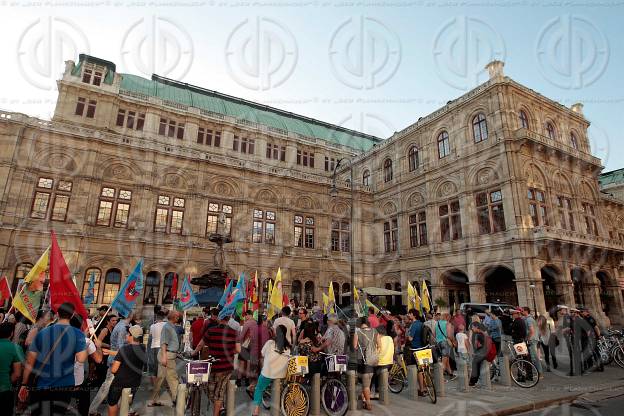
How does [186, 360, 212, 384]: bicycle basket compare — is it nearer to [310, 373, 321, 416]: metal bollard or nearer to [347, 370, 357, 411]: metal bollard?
[310, 373, 321, 416]: metal bollard

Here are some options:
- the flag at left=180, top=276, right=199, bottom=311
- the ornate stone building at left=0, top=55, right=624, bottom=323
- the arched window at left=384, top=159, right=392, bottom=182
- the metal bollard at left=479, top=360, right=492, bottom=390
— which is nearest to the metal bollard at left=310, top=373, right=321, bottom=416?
the metal bollard at left=479, top=360, right=492, bottom=390

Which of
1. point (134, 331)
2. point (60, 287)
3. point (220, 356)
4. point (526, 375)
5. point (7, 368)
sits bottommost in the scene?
point (526, 375)

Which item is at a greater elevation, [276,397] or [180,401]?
[180,401]

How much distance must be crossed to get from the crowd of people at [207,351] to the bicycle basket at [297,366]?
177 millimetres

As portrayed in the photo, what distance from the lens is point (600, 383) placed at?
9766mm

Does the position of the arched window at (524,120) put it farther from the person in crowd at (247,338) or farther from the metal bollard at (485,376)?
the person in crowd at (247,338)

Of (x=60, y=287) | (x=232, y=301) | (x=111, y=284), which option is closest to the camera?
(x=60, y=287)

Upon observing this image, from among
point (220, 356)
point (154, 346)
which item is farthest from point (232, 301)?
point (220, 356)

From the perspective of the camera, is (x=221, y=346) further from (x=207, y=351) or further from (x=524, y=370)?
(x=524, y=370)

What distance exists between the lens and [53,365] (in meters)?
4.73

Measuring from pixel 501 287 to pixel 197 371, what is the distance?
27699mm

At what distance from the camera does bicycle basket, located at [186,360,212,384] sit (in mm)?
Result: 6325

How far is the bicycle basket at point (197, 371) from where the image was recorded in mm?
6325

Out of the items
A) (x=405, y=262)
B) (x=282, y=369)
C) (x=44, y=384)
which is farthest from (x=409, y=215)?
(x=44, y=384)
